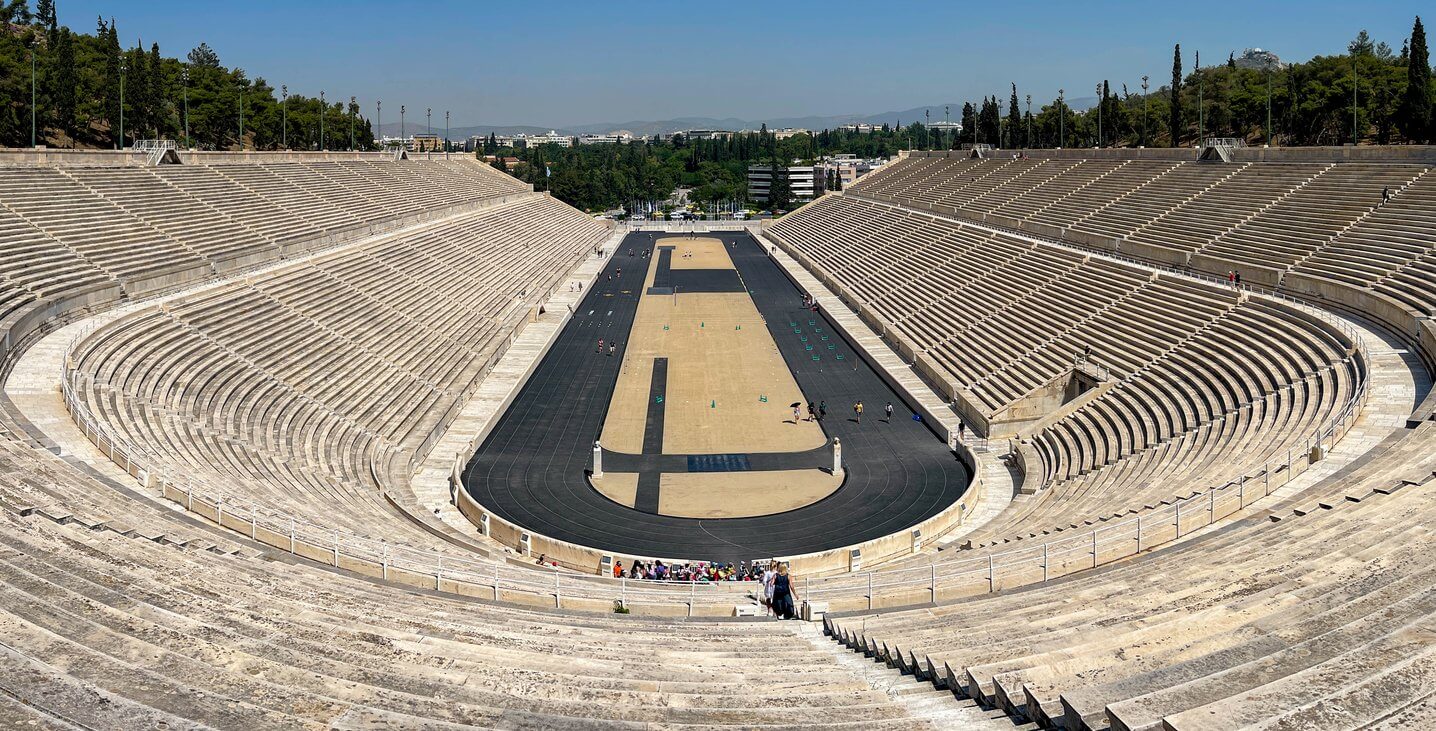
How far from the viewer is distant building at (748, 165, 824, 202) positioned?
17504cm

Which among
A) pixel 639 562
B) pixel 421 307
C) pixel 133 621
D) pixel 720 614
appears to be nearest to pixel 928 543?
pixel 639 562

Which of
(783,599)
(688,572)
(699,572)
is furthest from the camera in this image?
(688,572)

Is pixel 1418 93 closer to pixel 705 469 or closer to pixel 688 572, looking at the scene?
pixel 705 469

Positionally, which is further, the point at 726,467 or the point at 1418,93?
the point at 1418,93

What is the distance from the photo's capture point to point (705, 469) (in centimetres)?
2803

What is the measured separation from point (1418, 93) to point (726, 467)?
42511mm

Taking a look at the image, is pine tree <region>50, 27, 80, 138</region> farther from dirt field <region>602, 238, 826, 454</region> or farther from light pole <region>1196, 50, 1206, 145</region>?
light pole <region>1196, 50, 1206, 145</region>

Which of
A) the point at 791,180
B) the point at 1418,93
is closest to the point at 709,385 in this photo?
the point at 1418,93

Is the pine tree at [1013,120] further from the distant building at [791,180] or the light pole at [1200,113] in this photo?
the distant building at [791,180]

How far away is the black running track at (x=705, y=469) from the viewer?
22.9 metres

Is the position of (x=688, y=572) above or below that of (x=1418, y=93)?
below

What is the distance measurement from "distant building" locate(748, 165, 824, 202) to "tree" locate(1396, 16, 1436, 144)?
11937cm

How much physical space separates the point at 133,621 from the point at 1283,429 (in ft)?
61.9

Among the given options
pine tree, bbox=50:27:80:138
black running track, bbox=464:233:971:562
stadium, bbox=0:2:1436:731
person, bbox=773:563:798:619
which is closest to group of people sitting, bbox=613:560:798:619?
stadium, bbox=0:2:1436:731
